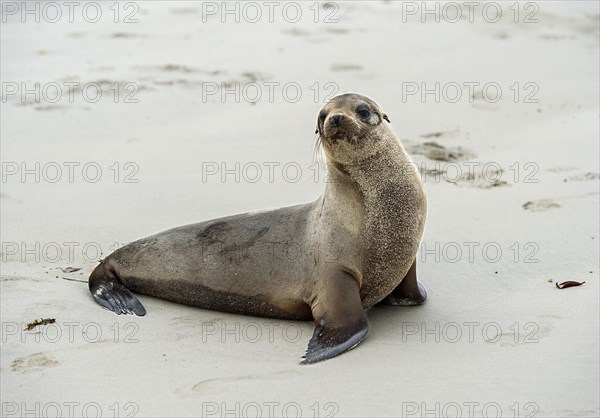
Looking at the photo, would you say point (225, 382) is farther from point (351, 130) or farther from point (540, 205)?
point (540, 205)

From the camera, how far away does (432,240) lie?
20.7ft

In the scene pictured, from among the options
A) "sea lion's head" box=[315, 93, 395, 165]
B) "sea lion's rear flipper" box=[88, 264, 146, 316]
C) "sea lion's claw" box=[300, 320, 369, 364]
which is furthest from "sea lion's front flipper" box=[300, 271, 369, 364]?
"sea lion's rear flipper" box=[88, 264, 146, 316]

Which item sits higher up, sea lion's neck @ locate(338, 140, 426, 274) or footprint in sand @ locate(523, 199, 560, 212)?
sea lion's neck @ locate(338, 140, 426, 274)

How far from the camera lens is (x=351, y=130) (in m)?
4.88

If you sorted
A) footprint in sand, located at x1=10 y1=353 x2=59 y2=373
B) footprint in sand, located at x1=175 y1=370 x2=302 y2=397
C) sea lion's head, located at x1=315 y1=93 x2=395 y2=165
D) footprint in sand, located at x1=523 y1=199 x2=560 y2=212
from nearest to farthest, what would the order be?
1. footprint in sand, located at x1=175 y1=370 x2=302 y2=397
2. footprint in sand, located at x1=10 y1=353 x2=59 y2=373
3. sea lion's head, located at x1=315 y1=93 x2=395 y2=165
4. footprint in sand, located at x1=523 y1=199 x2=560 y2=212

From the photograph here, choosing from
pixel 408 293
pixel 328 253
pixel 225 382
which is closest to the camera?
pixel 225 382

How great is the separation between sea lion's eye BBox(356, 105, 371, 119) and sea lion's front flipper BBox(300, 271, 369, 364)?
2.53ft

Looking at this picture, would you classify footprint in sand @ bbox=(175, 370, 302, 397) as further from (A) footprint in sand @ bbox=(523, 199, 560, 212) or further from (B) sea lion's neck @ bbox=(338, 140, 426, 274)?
(A) footprint in sand @ bbox=(523, 199, 560, 212)

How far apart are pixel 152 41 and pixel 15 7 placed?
306 centimetres

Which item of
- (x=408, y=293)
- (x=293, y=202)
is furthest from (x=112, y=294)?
(x=293, y=202)

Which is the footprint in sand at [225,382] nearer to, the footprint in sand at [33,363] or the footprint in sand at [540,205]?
the footprint in sand at [33,363]

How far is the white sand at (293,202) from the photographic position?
14.1 ft

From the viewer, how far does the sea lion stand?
16.1 feet

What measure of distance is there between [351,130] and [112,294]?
1671 mm
